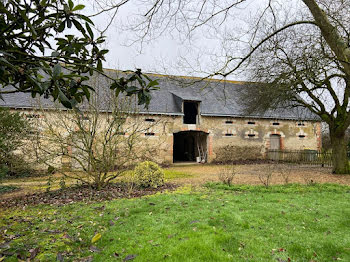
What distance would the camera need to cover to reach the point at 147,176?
791cm

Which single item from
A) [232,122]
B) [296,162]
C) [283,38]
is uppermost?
[283,38]

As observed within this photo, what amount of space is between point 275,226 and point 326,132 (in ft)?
79.5

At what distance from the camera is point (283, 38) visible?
8172mm

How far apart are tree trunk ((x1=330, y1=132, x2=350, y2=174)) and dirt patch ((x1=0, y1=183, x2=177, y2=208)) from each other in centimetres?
791

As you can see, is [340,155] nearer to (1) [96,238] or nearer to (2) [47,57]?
(1) [96,238]

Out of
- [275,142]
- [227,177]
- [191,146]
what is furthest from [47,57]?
[191,146]

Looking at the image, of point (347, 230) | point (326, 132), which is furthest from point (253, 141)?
point (347, 230)

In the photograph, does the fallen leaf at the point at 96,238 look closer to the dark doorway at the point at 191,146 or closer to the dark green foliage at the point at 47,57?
the dark green foliage at the point at 47,57

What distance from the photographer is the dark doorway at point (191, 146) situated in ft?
56.5

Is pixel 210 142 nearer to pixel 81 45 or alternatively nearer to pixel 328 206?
pixel 328 206

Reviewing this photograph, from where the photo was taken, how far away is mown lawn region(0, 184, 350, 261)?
9.91 ft

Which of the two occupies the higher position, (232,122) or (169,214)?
(232,122)

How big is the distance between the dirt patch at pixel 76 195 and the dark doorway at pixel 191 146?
966 centimetres

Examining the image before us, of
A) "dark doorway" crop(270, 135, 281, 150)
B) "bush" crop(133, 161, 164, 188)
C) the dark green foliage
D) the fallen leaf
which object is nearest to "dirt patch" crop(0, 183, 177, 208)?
"bush" crop(133, 161, 164, 188)
